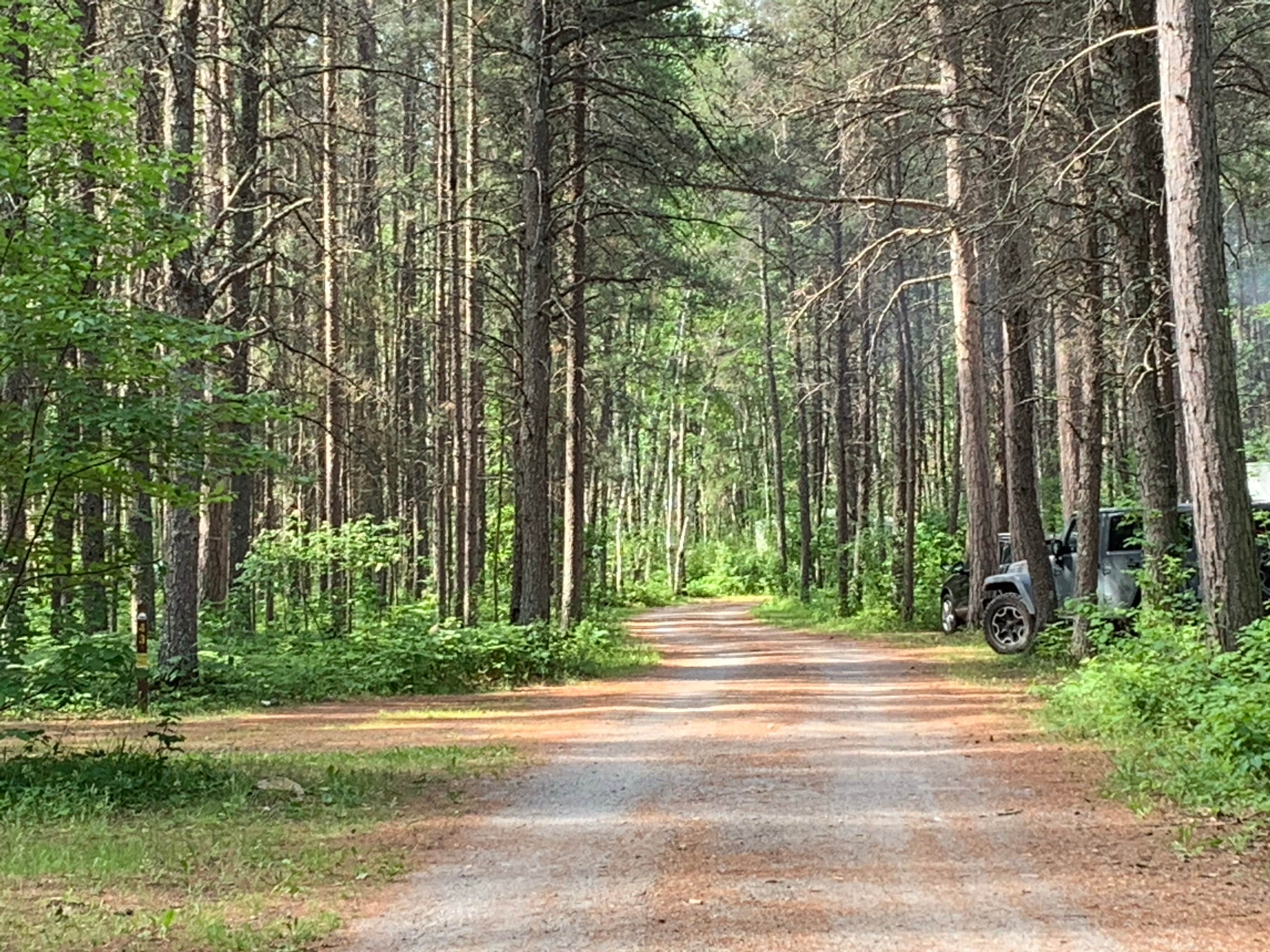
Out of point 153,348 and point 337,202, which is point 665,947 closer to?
point 153,348

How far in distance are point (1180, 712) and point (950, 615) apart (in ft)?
44.4

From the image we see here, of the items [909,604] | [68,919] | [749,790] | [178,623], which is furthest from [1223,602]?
[909,604]

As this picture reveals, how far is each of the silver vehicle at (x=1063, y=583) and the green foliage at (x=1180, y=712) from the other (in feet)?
12.0

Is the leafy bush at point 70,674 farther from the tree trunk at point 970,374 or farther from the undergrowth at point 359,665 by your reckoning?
the tree trunk at point 970,374

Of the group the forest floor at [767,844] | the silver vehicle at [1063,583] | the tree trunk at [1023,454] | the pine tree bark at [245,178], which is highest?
the pine tree bark at [245,178]

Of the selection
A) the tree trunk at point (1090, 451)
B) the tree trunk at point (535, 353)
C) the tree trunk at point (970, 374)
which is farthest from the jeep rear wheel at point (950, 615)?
the tree trunk at point (535, 353)

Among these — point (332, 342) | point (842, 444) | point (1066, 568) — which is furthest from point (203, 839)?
point (842, 444)

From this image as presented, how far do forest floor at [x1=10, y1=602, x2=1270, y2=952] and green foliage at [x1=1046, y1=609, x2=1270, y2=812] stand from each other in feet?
1.20

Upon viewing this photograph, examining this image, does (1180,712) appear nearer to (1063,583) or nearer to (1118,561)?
(1118,561)

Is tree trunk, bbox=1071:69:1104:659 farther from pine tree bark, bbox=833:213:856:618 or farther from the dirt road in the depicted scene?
pine tree bark, bbox=833:213:856:618

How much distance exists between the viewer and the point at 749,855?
243 inches

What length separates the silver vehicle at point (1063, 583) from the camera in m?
15.2

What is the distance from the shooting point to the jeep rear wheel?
22406 mm

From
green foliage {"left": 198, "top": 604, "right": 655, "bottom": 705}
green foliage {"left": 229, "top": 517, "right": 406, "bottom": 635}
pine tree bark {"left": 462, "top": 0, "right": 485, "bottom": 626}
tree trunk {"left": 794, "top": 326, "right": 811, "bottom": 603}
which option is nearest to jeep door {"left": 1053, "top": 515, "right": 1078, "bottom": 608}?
green foliage {"left": 198, "top": 604, "right": 655, "bottom": 705}
